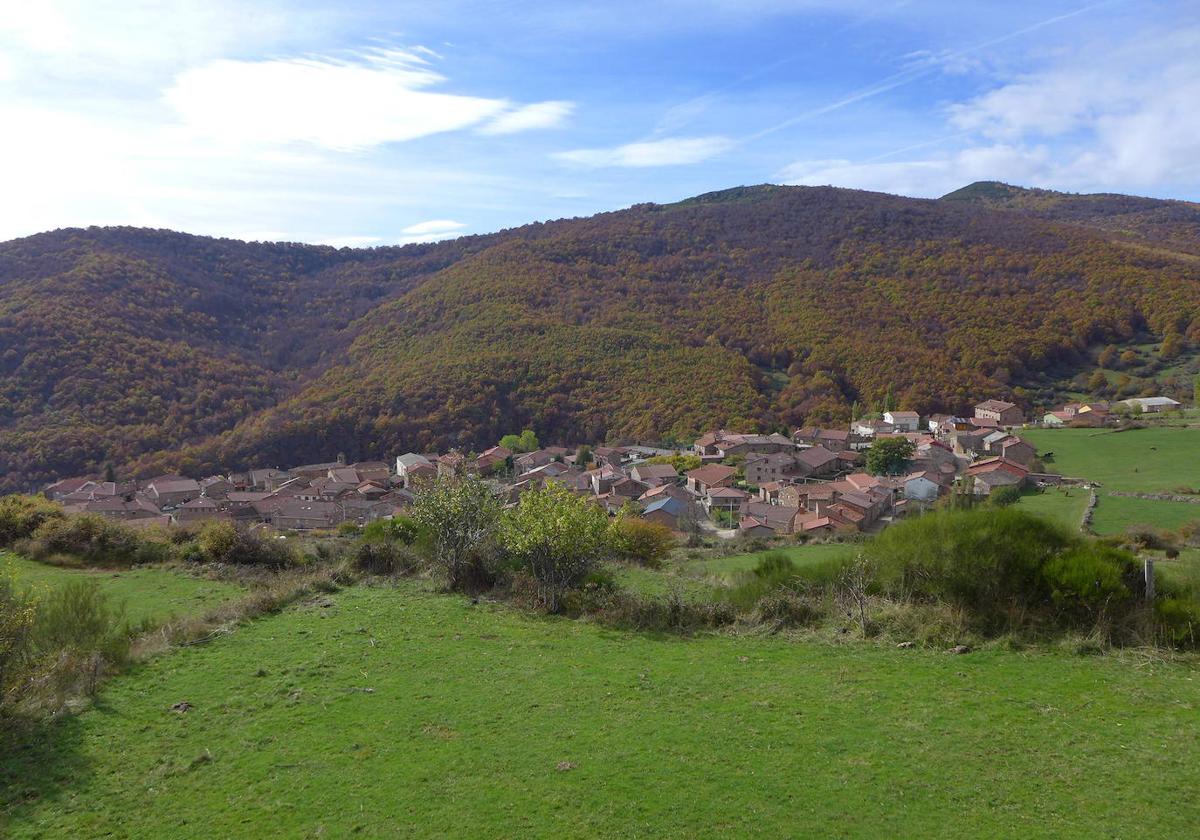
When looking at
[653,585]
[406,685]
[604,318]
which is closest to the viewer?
[406,685]

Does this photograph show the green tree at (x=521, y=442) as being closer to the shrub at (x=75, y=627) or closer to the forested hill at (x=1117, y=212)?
the shrub at (x=75, y=627)

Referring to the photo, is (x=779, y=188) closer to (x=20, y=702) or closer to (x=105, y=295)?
(x=105, y=295)


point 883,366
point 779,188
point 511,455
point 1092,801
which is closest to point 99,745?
point 1092,801

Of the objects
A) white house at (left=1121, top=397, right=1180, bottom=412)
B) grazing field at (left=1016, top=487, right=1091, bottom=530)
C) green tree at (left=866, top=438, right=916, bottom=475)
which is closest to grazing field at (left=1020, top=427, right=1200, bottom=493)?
grazing field at (left=1016, top=487, right=1091, bottom=530)

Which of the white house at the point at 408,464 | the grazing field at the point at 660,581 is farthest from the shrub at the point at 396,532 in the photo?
the white house at the point at 408,464

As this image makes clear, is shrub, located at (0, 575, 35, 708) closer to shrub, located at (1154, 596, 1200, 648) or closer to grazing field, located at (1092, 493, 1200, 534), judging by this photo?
shrub, located at (1154, 596, 1200, 648)

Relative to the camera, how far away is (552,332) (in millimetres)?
88375

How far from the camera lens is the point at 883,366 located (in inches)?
3103

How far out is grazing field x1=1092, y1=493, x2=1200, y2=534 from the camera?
26316mm

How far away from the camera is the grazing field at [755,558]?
23.7 meters

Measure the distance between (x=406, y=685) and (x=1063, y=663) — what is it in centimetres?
1026

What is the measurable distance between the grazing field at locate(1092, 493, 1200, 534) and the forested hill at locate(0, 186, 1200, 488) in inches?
1621

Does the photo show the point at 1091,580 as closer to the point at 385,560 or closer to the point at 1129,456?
the point at 385,560

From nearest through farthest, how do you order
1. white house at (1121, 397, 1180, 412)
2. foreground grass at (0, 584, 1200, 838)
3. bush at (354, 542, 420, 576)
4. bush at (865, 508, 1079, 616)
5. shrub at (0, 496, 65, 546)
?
foreground grass at (0, 584, 1200, 838), bush at (865, 508, 1079, 616), bush at (354, 542, 420, 576), shrub at (0, 496, 65, 546), white house at (1121, 397, 1180, 412)
